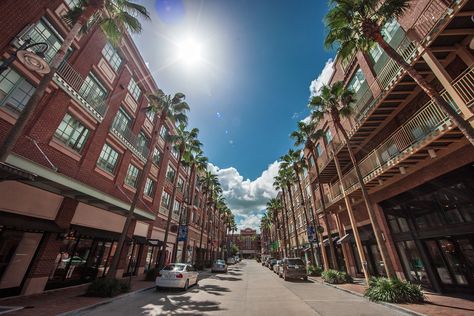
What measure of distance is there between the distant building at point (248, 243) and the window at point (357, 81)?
12513 centimetres

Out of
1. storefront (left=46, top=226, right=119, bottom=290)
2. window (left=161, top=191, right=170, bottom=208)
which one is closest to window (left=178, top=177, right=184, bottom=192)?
window (left=161, top=191, right=170, bottom=208)

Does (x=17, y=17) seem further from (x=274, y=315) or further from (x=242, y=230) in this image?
(x=242, y=230)

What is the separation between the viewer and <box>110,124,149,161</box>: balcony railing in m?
16.9

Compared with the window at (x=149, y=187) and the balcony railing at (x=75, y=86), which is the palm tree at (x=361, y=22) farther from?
→ the window at (x=149, y=187)

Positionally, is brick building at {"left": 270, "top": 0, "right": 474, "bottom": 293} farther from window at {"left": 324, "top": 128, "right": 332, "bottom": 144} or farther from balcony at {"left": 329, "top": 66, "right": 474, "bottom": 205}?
window at {"left": 324, "top": 128, "right": 332, "bottom": 144}

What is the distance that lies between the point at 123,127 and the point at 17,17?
375 inches

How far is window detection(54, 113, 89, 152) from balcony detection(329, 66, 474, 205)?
18.3 m

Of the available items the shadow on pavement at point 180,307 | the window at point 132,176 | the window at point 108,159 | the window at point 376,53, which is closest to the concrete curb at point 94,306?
the shadow on pavement at point 180,307

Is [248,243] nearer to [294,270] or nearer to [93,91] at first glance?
[294,270]

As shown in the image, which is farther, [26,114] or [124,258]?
[124,258]

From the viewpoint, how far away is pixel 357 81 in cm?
1798

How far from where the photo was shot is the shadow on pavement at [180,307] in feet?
27.4

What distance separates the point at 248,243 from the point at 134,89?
12920cm

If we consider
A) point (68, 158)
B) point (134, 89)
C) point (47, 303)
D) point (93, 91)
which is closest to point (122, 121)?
point (134, 89)
